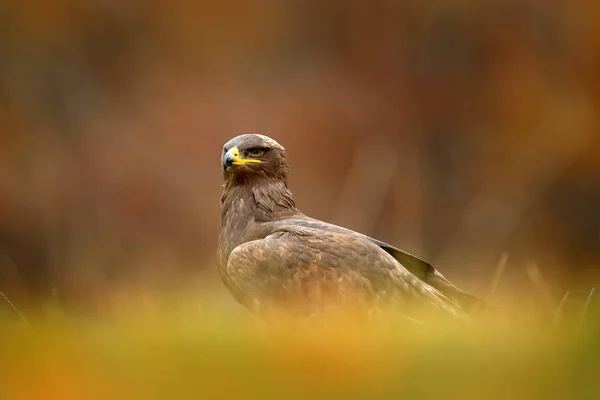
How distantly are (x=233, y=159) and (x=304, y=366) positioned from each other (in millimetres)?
3539

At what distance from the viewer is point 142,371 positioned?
6.84 feet

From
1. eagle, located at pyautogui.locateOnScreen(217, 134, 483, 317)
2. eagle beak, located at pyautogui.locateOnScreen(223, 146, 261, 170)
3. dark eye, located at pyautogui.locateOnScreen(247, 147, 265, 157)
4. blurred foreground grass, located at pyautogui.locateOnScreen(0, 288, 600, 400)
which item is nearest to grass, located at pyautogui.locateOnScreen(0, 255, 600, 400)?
blurred foreground grass, located at pyautogui.locateOnScreen(0, 288, 600, 400)

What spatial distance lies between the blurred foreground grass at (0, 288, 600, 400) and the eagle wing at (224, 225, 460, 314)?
2.47 metres

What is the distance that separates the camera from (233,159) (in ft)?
18.2

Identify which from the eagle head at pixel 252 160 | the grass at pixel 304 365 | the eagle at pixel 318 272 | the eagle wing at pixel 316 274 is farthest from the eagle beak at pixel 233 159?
the grass at pixel 304 365

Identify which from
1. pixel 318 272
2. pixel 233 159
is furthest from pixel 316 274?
pixel 233 159

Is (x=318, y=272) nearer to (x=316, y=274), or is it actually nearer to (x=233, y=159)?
(x=316, y=274)

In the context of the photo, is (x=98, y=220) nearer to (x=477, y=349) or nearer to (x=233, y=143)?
(x=233, y=143)

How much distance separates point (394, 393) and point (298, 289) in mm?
2765

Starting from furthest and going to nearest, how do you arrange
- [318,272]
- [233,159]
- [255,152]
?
[255,152]
[233,159]
[318,272]

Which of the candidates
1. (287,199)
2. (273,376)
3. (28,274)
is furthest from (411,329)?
(28,274)

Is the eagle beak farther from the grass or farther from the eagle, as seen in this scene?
the grass

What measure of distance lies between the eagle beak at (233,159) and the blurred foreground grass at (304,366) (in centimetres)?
326

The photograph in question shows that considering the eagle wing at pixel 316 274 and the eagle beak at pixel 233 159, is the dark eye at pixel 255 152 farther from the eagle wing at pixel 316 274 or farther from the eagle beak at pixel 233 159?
the eagle wing at pixel 316 274
